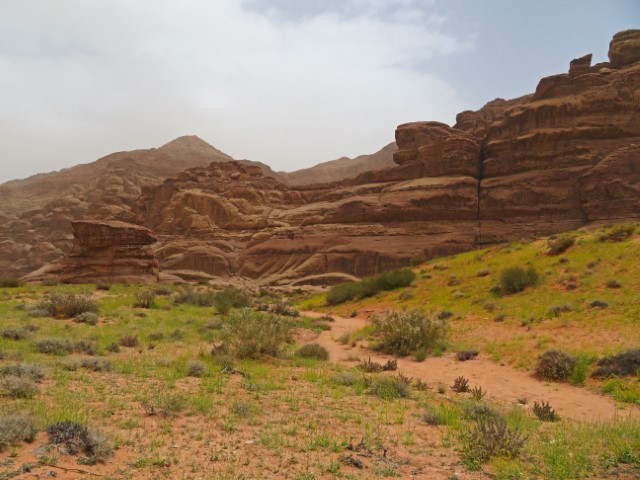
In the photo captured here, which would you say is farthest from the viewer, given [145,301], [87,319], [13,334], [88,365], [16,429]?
[145,301]

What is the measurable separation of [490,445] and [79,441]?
5.05m

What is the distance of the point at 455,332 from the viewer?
56.7 ft

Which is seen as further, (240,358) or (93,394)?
(240,358)

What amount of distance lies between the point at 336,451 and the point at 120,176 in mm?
120910

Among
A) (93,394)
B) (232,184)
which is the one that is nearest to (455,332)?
(93,394)

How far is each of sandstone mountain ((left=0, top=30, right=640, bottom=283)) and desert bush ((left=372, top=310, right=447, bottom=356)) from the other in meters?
41.3

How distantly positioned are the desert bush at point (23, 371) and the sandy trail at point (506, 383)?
311 inches

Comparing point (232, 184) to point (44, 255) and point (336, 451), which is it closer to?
point (44, 255)

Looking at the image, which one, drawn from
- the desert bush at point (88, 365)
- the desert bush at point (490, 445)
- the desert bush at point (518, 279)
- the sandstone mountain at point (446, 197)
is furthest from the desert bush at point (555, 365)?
the sandstone mountain at point (446, 197)

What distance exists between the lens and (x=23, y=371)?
25.9ft

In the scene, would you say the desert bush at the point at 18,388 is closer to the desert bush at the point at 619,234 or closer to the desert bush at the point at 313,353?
the desert bush at the point at 313,353

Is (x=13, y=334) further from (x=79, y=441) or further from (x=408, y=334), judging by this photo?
(x=408, y=334)

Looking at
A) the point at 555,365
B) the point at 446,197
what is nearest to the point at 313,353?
the point at 555,365

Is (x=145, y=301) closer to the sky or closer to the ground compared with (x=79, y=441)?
closer to the ground
